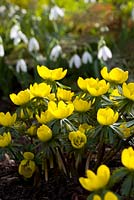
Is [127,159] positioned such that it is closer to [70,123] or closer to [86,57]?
[70,123]

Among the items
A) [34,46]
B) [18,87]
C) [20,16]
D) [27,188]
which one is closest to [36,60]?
[34,46]

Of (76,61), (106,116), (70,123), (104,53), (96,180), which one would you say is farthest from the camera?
(76,61)

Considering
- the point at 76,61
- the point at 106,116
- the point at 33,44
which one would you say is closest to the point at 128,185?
the point at 106,116

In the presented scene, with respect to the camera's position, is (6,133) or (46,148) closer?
(46,148)

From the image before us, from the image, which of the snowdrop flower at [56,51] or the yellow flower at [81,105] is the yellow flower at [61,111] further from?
the snowdrop flower at [56,51]

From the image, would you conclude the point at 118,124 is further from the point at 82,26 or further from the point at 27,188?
the point at 82,26
